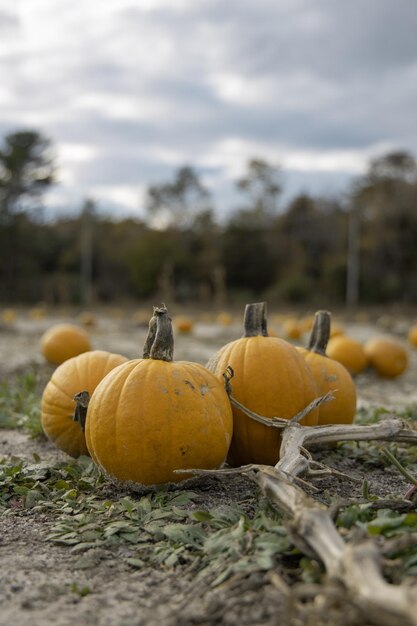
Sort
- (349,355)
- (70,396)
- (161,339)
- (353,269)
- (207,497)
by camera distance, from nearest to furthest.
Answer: (207,497), (161,339), (70,396), (349,355), (353,269)

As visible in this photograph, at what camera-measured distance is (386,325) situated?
15852 mm

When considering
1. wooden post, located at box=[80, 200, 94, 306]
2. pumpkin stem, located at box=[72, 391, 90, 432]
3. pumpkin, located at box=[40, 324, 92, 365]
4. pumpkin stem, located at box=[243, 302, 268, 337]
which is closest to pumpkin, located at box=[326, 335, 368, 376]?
pumpkin, located at box=[40, 324, 92, 365]

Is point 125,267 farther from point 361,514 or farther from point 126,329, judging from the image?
point 361,514

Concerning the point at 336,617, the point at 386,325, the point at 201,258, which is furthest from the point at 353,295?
the point at 336,617

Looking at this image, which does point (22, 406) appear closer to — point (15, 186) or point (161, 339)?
point (161, 339)

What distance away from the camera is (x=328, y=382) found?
3551 mm

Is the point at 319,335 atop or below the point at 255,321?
below

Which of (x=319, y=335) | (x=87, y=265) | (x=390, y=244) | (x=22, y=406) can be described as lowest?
(x=22, y=406)


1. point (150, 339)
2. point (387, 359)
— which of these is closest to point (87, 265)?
point (387, 359)

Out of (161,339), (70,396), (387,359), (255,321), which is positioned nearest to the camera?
(161,339)

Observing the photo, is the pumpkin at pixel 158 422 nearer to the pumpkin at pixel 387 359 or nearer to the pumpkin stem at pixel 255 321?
the pumpkin stem at pixel 255 321

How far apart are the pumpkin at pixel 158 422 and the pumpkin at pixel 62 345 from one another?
14.0ft

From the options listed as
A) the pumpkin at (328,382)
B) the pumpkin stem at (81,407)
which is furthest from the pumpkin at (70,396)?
the pumpkin at (328,382)

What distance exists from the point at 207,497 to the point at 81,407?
0.78 metres
